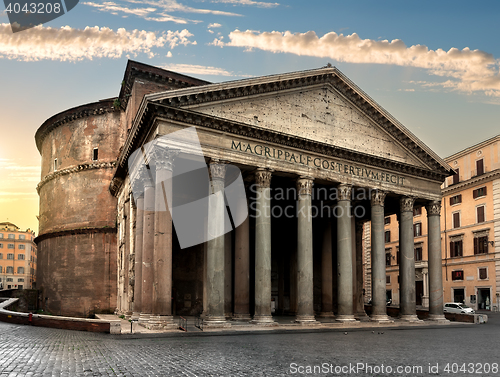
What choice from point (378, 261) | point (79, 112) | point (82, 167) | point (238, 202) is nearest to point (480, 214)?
point (378, 261)

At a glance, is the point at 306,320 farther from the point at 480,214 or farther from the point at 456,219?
the point at 456,219

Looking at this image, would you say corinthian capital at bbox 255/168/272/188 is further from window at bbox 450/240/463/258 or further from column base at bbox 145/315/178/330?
window at bbox 450/240/463/258

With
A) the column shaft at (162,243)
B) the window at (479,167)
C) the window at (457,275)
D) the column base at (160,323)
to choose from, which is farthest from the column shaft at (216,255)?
the window at (457,275)

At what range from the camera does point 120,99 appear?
32.7 meters

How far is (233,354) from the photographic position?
A: 12258 mm

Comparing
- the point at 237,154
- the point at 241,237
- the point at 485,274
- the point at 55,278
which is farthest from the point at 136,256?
the point at 485,274

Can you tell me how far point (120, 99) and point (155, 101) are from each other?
601 inches

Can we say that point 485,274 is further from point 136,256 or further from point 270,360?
point 270,360

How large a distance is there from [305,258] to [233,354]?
10.1 meters

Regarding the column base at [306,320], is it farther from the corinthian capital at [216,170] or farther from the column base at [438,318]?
the column base at [438,318]

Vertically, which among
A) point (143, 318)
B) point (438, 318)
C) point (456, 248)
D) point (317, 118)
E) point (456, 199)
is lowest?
point (438, 318)

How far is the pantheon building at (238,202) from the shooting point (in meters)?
19.6

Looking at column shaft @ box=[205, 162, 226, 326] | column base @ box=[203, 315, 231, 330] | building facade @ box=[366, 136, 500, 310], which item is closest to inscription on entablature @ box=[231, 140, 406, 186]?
column shaft @ box=[205, 162, 226, 326]

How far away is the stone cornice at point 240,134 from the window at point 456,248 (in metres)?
16.9
